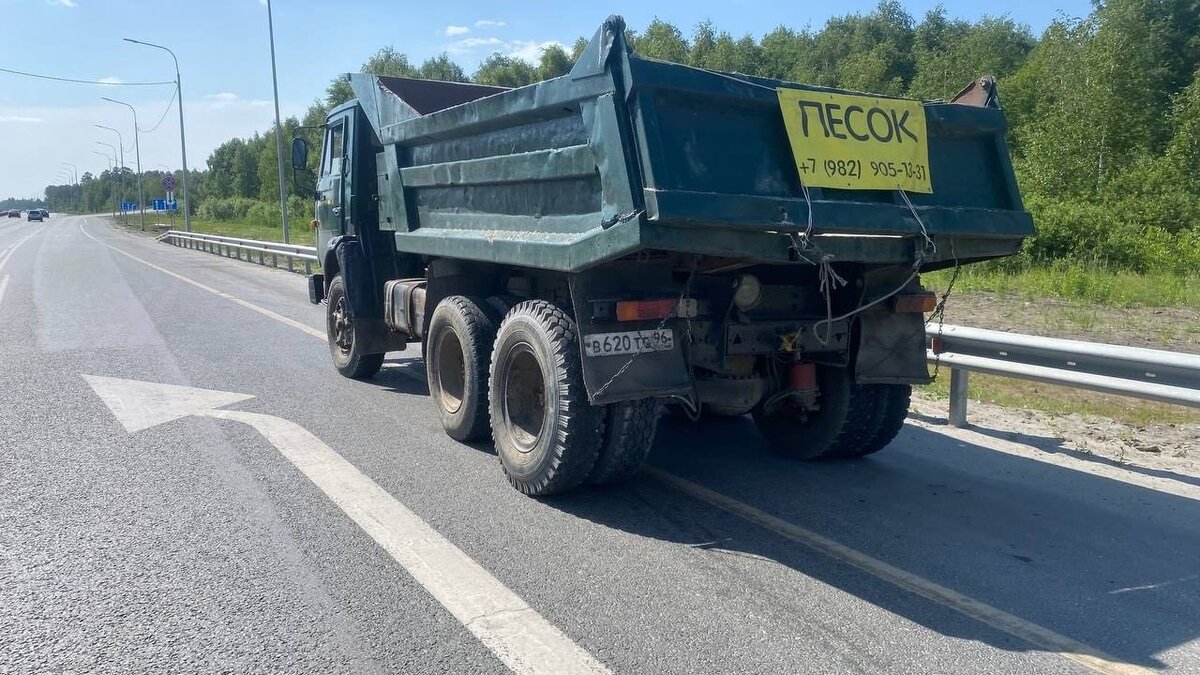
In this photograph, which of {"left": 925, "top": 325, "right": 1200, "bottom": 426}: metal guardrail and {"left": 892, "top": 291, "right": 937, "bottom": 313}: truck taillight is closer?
{"left": 892, "top": 291, "right": 937, "bottom": 313}: truck taillight

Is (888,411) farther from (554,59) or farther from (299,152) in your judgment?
(554,59)

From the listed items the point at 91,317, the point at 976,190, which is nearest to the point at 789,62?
the point at 91,317

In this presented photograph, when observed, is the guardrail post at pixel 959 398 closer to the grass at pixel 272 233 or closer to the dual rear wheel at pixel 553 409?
the dual rear wheel at pixel 553 409

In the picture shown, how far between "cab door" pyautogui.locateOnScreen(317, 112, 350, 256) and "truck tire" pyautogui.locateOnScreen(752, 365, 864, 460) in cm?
446

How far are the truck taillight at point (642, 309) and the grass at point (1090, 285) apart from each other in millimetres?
10339

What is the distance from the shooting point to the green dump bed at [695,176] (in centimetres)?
407

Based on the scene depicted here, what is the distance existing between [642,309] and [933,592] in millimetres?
1852

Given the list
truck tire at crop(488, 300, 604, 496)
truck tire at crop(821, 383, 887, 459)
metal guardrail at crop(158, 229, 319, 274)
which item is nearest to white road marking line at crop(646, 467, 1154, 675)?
truck tire at crop(488, 300, 604, 496)

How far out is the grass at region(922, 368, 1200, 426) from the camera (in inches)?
279

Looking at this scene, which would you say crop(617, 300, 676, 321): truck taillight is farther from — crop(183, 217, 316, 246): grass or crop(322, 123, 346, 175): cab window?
crop(183, 217, 316, 246): grass

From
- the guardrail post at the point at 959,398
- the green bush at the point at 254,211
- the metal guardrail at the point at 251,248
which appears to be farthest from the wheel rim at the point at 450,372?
the green bush at the point at 254,211

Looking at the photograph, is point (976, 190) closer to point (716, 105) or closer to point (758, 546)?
point (716, 105)

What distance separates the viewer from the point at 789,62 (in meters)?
62.1

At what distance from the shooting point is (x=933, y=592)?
151 inches
